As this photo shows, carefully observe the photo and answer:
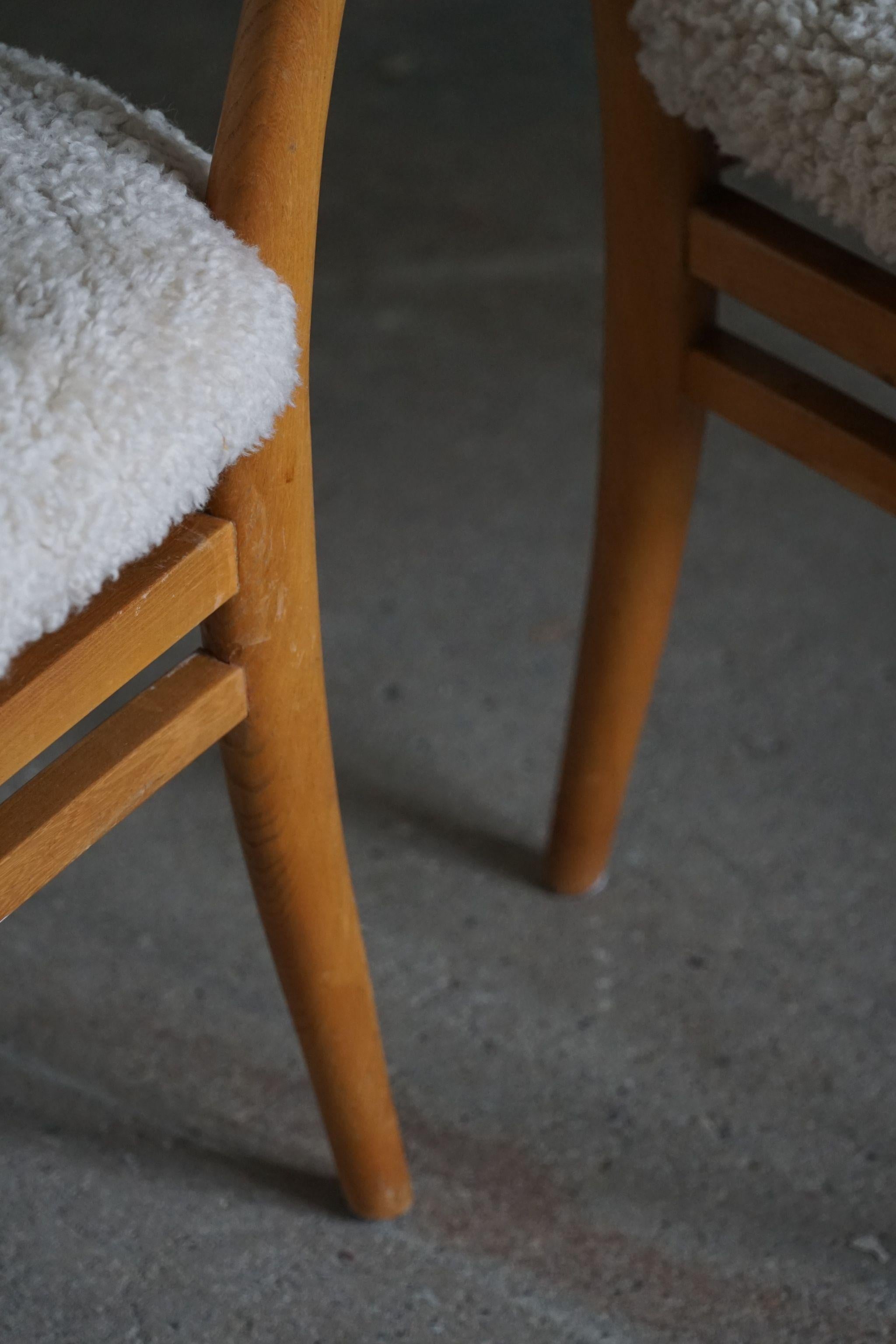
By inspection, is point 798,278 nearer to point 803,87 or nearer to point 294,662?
point 803,87

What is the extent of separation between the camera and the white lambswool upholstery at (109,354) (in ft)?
1.17

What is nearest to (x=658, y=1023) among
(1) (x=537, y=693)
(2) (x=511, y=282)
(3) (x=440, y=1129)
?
(3) (x=440, y=1129)

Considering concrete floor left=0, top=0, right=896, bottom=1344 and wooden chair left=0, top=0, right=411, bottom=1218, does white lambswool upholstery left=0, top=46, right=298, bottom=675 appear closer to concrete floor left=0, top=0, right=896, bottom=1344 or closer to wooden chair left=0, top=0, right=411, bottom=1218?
wooden chair left=0, top=0, right=411, bottom=1218

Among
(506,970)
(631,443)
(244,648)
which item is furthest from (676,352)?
(506,970)

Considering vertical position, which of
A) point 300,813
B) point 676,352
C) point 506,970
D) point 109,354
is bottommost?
point 506,970

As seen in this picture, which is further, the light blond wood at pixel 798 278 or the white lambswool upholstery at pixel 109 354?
the light blond wood at pixel 798 278

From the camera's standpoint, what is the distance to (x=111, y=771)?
44 cm

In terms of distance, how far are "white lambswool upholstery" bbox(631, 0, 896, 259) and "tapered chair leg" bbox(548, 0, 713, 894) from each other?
51 millimetres

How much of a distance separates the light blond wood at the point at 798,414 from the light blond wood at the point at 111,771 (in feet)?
0.88

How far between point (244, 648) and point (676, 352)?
0.27 meters

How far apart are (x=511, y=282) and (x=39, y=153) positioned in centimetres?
98

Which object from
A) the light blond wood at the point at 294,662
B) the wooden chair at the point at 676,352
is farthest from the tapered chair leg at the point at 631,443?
the light blond wood at the point at 294,662

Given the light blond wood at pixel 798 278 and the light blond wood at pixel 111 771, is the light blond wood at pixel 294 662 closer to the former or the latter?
the light blond wood at pixel 111 771

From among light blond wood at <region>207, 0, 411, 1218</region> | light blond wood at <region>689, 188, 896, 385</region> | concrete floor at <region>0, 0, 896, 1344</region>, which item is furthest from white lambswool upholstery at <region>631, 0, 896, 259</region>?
concrete floor at <region>0, 0, 896, 1344</region>
